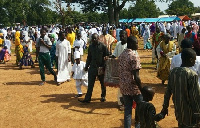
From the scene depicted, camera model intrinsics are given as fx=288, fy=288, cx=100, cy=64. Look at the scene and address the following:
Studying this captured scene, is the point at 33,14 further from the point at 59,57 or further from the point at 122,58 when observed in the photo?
the point at 122,58

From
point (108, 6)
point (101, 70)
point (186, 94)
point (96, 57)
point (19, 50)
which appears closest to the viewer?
point (186, 94)

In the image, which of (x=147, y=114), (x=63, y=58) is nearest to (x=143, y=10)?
(x=63, y=58)

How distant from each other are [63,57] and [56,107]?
8.46 feet

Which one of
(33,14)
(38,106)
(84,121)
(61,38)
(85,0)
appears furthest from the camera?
(33,14)

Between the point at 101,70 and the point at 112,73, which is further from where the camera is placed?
the point at 101,70

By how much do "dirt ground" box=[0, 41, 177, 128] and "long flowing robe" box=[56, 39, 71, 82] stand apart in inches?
11.4

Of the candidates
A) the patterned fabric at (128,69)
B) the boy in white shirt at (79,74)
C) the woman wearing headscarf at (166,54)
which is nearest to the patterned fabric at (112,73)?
the boy in white shirt at (79,74)

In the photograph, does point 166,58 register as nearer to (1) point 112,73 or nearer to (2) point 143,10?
(1) point 112,73

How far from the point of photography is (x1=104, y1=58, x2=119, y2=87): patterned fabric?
5957 mm

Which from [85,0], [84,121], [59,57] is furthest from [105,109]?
[85,0]

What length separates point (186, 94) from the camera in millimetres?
3145

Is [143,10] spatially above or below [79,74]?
above

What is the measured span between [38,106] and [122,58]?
3.29m

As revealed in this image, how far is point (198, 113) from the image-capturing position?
310 centimetres
